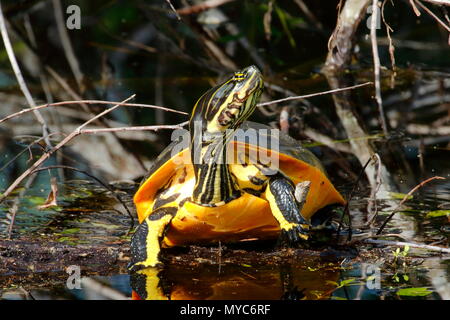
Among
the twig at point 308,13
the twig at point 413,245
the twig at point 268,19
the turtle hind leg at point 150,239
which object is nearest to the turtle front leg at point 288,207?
the twig at point 413,245

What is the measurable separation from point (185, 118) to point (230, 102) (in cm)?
290

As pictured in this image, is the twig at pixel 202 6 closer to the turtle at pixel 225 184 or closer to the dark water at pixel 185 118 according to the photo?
the dark water at pixel 185 118

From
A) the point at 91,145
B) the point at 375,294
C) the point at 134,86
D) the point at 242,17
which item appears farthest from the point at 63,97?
the point at 375,294

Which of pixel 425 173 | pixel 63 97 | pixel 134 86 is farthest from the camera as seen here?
pixel 134 86

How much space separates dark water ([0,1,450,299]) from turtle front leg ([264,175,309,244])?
164 millimetres

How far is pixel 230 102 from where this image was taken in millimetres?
3369

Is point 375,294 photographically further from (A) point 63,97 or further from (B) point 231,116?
(A) point 63,97

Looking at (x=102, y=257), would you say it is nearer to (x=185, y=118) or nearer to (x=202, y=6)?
(x=185, y=118)

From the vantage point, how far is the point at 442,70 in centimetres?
757

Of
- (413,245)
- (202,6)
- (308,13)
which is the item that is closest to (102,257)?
(413,245)

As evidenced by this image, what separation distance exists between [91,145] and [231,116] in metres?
2.42

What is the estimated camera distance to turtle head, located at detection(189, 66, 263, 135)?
10.9ft

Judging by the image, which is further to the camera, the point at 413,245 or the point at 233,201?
the point at 233,201

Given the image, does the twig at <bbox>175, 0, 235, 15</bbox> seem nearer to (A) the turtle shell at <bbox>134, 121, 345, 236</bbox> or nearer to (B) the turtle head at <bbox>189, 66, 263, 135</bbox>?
(A) the turtle shell at <bbox>134, 121, 345, 236</bbox>
